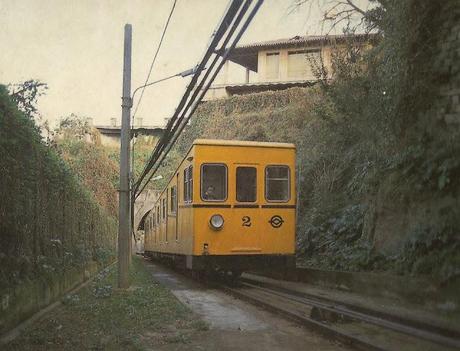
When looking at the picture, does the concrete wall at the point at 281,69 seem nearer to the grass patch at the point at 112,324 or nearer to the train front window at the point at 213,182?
the train front window at the point at 213,182

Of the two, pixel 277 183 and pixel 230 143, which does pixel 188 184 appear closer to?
pixel 230 143

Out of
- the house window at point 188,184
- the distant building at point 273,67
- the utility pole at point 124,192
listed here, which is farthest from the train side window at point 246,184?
the distant building at point 273,67

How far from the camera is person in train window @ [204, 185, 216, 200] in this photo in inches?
440

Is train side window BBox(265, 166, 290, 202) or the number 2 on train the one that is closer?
the number 2 on train

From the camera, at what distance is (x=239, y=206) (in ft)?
37.0

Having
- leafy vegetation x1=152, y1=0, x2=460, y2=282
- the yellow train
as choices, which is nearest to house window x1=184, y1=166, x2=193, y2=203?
the yellow train

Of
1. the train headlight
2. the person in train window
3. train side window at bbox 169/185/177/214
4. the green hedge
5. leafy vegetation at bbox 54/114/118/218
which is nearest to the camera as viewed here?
the green hedge

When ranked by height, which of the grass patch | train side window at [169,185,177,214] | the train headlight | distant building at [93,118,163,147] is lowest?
the grass patch

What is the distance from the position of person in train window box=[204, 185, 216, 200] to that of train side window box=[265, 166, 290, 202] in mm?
1196

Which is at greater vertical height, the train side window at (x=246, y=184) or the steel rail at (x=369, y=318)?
the train side window at (x=246, y=184)

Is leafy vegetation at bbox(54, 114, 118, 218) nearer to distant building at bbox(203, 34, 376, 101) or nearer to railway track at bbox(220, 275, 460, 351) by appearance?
distant building at bbox(203, 34, 376, 101)

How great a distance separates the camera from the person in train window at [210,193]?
11188mm

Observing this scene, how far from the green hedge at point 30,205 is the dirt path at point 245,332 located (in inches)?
90.4

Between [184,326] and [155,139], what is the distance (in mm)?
40688
